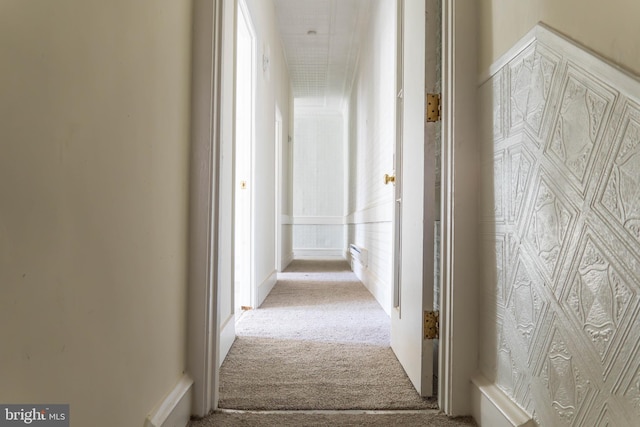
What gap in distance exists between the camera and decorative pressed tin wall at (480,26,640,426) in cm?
75

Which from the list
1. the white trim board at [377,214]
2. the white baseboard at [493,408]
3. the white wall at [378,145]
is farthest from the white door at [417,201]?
the white trim board at [377,214]

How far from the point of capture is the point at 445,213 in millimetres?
1452

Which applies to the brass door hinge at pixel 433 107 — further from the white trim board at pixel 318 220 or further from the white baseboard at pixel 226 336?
the white trim board at pixel 318 220

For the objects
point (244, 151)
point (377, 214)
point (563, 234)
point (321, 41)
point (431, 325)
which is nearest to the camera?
point (563, 234)

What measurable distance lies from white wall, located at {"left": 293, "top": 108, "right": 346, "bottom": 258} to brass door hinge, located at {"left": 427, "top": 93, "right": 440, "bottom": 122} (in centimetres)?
675

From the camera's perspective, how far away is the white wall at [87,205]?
0.57 meters

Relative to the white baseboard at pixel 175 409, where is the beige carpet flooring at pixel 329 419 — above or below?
below

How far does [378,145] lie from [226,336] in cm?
222

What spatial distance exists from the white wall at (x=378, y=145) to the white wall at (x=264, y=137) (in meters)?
0.94

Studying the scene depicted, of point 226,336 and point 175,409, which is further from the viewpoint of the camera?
point 226,336

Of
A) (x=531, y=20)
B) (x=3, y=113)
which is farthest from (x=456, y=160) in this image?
(x=3, y=113)

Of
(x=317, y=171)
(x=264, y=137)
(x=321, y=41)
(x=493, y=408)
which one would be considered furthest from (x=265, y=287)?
(x=317, y=171)

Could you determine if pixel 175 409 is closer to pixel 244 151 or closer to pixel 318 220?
pixel 244 151

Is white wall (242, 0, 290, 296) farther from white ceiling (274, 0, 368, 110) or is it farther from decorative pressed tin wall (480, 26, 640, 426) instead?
decorative pressed tin wall (480, 26, 640, 426)
